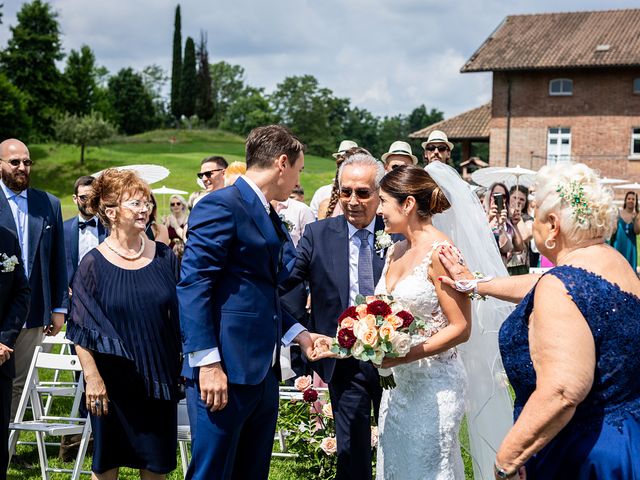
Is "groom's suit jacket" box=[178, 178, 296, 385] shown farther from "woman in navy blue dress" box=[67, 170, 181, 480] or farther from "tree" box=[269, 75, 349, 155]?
"tree" box=[269, 75, 349, 155]

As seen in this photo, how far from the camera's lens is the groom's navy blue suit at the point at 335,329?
197 inches

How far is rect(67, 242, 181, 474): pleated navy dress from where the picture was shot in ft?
15.6

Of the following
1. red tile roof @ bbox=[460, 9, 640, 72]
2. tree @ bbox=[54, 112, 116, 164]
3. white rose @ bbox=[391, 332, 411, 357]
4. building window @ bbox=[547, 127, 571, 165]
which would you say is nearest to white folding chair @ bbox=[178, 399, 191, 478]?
white rose @ bbox=[391, 332, 411, 357]

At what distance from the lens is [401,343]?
4125mm

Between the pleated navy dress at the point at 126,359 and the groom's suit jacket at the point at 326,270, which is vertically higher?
the groom's suit jacket at the point at 326,270

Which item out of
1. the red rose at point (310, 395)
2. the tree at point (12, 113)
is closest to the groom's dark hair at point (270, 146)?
the red rose at point (310, 395)

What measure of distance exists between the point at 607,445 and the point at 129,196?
3213 millimetres

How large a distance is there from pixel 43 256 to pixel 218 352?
3624mm

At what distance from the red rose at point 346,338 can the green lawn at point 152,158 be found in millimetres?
30482

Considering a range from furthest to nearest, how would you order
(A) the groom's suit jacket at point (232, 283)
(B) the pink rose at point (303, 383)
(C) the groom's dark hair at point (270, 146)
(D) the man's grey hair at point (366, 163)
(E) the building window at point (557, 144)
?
(E) the building window at point (557, 144), (B) the pink rose at point (303, 383), (D) the man's grey hair at point (366, 163), (C) the groom's dark hair at point (270, 146), (A) the groom's suit jacket at point (232, 283)

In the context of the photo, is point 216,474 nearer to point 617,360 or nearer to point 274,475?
point 617,360

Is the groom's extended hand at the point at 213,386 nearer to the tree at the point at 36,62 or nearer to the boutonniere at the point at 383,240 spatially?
the boutonniere at the point at 383,240

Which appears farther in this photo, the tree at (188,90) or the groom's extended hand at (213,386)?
the tree at (188,90)

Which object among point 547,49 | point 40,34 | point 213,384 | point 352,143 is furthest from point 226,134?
point 213,384
